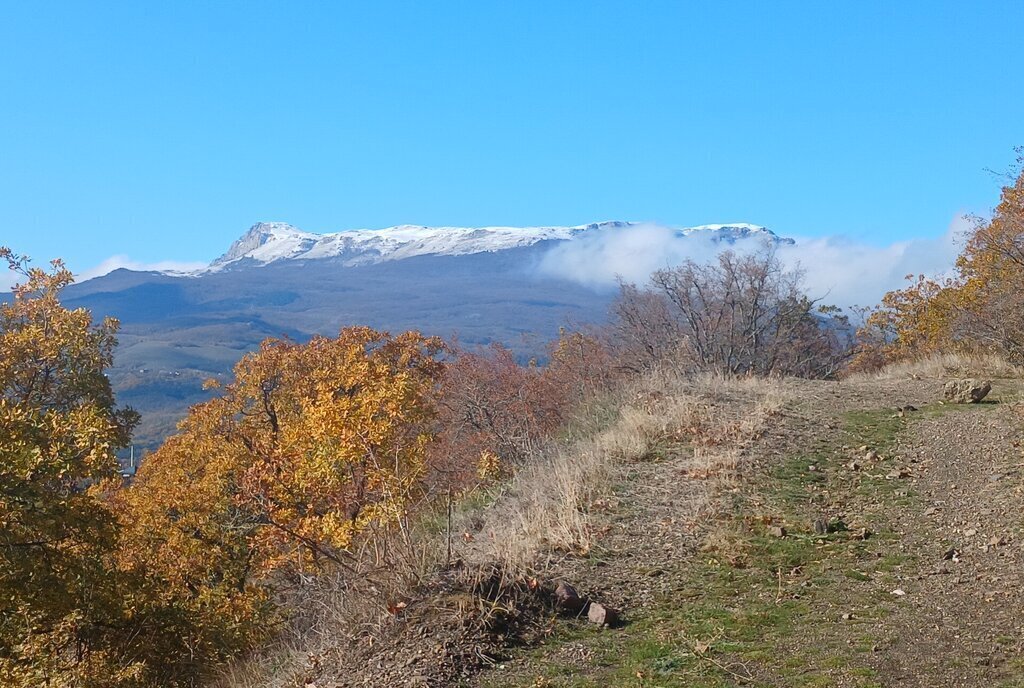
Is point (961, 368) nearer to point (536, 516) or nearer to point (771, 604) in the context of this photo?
point (536, 516)

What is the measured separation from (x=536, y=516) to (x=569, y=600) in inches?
78.5

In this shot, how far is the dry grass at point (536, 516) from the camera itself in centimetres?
628

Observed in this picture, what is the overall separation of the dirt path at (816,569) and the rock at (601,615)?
3.6 inches

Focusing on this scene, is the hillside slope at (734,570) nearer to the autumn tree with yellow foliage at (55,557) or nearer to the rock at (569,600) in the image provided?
the rock at (569,600)

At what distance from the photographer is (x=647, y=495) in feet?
30.3

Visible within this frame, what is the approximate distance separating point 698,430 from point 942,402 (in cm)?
427

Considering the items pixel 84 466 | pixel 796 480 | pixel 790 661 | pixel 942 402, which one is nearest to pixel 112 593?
pixel 84 466

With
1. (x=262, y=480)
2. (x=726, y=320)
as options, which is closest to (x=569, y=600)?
(x=262, y=480)

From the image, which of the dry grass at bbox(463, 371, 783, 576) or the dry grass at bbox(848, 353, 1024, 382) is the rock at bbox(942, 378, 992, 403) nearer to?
the dry grass at bbox(463, 371, 783, 576)

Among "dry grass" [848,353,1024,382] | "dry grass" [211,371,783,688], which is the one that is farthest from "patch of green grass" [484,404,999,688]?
"dry grass" [848,353,1024,382]

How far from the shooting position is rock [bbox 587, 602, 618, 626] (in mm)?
6184

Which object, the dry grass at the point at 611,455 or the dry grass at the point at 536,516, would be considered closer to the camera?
the dry grass at the point at 536,516

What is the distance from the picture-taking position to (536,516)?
8.35 metres

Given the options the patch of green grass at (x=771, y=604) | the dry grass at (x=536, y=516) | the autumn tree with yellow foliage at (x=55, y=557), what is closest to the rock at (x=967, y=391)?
the dry grass at (x=536, y=516)
